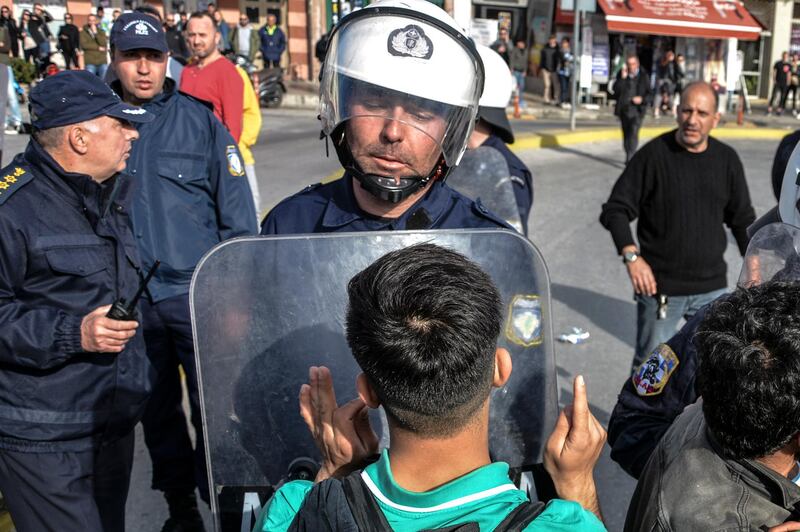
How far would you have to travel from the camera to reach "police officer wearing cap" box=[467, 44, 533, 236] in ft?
11.6

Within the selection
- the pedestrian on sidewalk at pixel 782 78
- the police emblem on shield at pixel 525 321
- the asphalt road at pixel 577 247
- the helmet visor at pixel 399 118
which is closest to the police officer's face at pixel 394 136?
the helmet visor at pixel 399 118

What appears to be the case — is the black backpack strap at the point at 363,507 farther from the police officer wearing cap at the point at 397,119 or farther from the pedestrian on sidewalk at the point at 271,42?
the pedestrian on sidewalk at the point at 271,42

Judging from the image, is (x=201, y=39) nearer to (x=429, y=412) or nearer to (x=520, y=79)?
(x=429, y=412)

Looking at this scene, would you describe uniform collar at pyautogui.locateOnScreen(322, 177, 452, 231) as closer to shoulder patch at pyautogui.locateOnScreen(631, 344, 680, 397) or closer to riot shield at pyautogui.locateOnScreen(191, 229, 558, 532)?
riot shield at pyautogui.locateOnScreen(191, 229, 558, 532)

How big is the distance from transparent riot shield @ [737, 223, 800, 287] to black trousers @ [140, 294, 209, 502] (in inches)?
79.4

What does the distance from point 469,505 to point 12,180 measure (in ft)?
5.67

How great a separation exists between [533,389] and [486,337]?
1.67 feet

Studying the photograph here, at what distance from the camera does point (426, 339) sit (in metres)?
1.21

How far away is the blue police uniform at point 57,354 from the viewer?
2.25m

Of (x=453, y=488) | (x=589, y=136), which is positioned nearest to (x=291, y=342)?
(x=453, y=488)

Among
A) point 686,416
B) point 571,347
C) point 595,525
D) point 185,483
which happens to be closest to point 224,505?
point 595,525

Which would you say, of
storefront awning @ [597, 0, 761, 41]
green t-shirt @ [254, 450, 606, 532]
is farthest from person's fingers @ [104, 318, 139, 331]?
storefront awning @ [597, 0, 761, 41]

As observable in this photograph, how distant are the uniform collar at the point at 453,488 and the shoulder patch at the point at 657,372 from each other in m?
0.87

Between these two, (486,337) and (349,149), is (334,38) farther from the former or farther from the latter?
(486,337)
